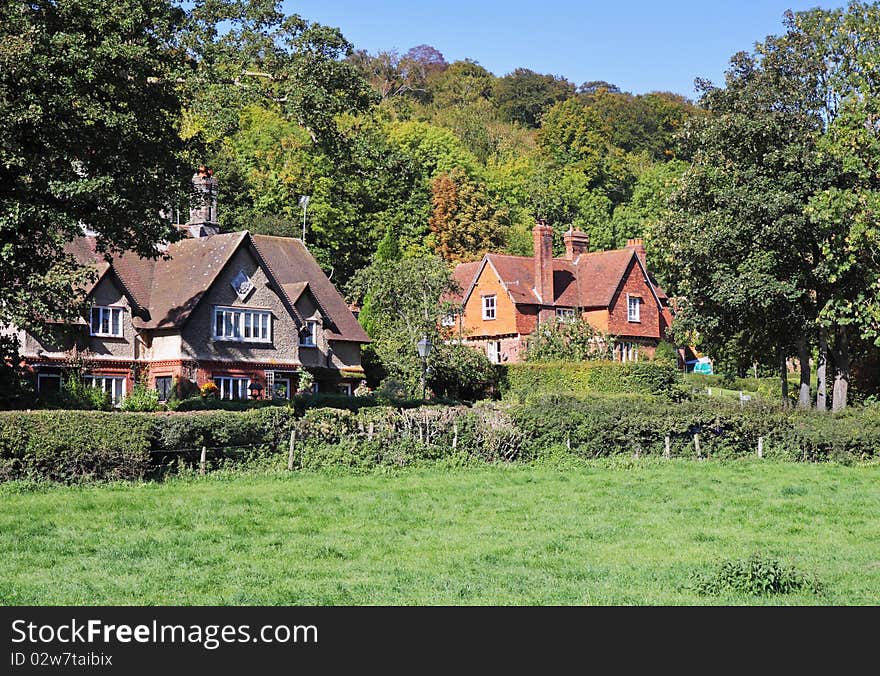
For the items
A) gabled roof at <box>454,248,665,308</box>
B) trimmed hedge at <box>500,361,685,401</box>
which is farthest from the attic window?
gabled roof at <box>454,248,665,308</box>

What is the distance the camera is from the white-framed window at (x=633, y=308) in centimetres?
6912

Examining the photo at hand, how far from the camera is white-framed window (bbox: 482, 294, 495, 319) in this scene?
67625mm

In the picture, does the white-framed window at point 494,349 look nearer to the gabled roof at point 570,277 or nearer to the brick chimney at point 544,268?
the gabled roof at point 570,277

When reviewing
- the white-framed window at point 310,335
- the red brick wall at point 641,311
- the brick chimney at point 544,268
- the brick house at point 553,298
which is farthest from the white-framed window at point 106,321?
the red brick wall at point 641,311

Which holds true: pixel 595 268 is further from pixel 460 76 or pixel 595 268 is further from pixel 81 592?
pixel 460 76

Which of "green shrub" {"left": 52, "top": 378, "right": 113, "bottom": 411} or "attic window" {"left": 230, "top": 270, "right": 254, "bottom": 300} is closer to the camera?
"green shrub" {"left": 52, "top": 378, "right": 113, "bottom": 411}

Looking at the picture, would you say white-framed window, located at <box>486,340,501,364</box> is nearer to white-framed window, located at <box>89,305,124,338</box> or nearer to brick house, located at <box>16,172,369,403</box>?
brick house, located at <box>16,172,369,403</box>

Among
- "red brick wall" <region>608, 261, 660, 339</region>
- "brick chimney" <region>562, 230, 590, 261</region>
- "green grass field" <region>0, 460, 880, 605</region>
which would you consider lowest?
"green grass field" <region>0, 460, 880, 605</region>

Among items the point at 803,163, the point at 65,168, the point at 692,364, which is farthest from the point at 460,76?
the point at 65,168

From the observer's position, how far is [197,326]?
4966 cm

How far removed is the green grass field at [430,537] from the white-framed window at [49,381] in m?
22.7

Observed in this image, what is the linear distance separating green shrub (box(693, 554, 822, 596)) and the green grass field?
208mm

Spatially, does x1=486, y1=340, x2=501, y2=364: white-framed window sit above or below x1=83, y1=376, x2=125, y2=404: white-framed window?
above

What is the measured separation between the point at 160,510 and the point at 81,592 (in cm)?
708
